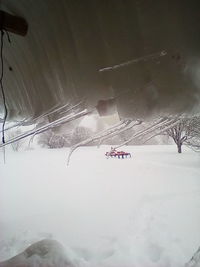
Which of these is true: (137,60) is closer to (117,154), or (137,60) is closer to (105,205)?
(117,154)

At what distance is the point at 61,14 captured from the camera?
656 mm

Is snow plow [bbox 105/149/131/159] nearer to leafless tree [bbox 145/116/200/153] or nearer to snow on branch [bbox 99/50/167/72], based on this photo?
leafless tree [bbox 145/116/200/153]

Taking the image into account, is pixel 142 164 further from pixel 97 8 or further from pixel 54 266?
pixel 97 8

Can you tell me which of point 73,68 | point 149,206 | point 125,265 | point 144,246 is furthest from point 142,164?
point 73,68

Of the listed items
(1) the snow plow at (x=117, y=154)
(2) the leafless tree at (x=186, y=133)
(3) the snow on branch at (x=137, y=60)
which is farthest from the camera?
(1) the snow plow at (x=117, y=154)

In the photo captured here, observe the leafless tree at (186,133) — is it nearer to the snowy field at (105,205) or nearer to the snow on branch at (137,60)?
the snowy field at (105,205)

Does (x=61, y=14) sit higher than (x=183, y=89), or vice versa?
(x=61, y=14)

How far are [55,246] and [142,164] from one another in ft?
2.10

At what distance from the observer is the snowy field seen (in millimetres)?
1199

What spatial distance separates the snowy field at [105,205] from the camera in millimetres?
1199

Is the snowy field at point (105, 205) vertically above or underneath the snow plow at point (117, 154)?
underneath

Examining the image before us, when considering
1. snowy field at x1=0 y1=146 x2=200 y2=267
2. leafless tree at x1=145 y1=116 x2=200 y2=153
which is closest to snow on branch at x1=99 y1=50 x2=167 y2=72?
leafless tree at x1=145 y1=116 x2=200 y2=153

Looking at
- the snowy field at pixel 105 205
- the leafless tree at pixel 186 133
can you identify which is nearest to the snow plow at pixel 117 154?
the snowy field at pixel 105 205

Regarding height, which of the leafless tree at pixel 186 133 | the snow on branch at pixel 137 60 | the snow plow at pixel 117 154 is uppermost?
the snow on branch at pixel 137 60
